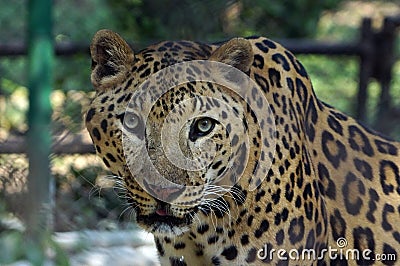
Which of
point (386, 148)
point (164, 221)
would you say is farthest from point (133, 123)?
point (386, 148)

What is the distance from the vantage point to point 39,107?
429 centimetres

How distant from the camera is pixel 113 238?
610 centimetres

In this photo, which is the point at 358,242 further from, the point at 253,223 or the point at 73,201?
the point at 73,201

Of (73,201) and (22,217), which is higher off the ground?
(22,217)

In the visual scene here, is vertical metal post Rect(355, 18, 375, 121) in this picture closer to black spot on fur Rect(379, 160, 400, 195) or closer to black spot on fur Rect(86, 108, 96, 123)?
black spot on fur Rect(379, 160, 400, 195)

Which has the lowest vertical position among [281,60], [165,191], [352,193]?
[352,193]

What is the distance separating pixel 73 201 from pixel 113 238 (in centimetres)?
36

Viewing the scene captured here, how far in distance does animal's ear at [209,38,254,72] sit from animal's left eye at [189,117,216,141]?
0.25 m

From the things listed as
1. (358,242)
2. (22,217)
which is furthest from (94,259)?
(358,242)

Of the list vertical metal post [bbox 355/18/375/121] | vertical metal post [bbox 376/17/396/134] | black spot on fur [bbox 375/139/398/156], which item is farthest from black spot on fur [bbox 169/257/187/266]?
vertical metal post [bbox 376/17/396/134]

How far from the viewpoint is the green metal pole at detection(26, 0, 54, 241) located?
4242 millimetres

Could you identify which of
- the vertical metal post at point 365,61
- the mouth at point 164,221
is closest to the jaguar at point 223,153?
the mouth at point 164,221

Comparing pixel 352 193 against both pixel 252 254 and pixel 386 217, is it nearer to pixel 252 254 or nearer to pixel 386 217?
pixel 386 217

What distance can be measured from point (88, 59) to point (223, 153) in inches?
141
